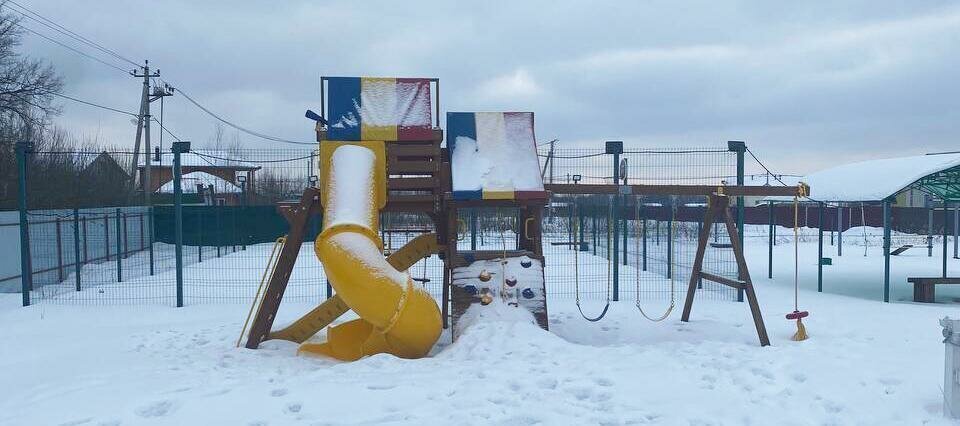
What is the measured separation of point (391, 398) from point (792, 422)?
2.87 metres

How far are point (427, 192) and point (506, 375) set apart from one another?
122 inches

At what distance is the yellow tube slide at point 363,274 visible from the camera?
20.5 feet

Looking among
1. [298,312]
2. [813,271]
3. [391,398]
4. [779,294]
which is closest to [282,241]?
[298,312]

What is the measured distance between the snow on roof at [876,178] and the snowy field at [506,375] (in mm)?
2977

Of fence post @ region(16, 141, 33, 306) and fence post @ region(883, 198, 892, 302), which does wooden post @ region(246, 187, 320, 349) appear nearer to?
fence post @ region(16, 141, 33, 306)

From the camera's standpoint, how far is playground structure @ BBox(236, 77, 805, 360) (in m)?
7.25

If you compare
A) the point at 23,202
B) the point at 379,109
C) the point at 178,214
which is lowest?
the point at 178,214

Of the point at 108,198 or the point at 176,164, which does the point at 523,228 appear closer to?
the point at 176,164

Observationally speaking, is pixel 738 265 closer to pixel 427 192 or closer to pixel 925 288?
pixel 427 192

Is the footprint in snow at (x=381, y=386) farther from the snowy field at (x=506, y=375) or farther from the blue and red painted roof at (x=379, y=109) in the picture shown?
the blue and red painted roof at (x=379, y=109)

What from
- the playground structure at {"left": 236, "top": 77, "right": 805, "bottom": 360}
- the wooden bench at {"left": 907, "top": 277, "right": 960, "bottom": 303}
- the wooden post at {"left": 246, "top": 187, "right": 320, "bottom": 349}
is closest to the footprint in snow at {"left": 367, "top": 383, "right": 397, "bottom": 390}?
the playground structure at {"left": 236, "top": 77, "right": 805, "bottom": 360}

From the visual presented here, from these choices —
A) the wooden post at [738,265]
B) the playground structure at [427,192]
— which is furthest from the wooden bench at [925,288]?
the wooden post at [738,265]

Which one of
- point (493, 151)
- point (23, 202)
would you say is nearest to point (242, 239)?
point (23, 202)

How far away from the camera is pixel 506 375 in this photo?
228 inches
